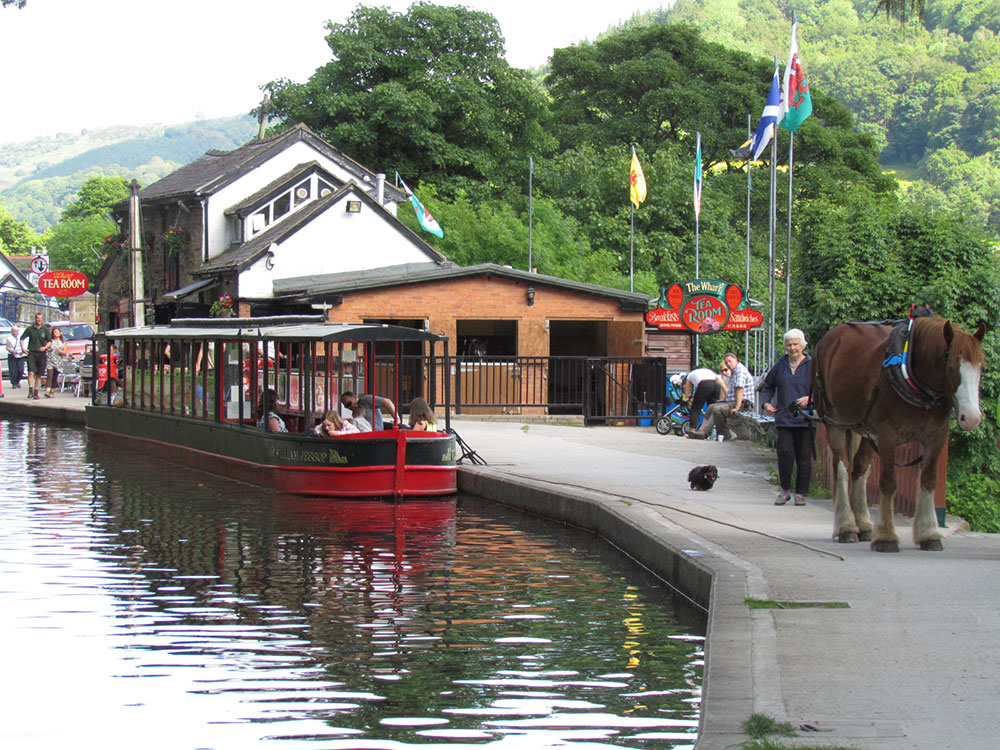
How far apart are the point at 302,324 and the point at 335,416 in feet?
12.5

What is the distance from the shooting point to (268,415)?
20938mm

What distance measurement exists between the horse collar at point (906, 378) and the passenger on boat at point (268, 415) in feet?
39.5

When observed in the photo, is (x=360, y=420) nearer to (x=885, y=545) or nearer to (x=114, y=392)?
(x=885, y=545)

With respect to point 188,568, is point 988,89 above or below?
above

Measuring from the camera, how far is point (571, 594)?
11.4 meters

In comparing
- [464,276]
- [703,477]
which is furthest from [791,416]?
[464,276]

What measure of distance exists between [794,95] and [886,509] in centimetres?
1399

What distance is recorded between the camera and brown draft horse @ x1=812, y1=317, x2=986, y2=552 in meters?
10.2

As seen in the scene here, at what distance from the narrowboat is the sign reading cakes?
602 cm

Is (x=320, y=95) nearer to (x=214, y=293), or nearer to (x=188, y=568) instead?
(x=214, y=293)

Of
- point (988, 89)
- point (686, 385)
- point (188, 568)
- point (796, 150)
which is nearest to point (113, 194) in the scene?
point (988, 89)

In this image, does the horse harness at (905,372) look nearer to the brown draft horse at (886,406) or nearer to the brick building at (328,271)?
the brown draft horse at (886,406)

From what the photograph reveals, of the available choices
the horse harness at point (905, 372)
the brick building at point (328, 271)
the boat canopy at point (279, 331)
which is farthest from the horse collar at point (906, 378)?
the brick building at point (328, 271)

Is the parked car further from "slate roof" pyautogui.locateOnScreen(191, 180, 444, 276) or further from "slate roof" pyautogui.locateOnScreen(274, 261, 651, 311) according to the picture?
"slate roof" pyautogui.locateOnScreen(274, 261, 651, 311)
